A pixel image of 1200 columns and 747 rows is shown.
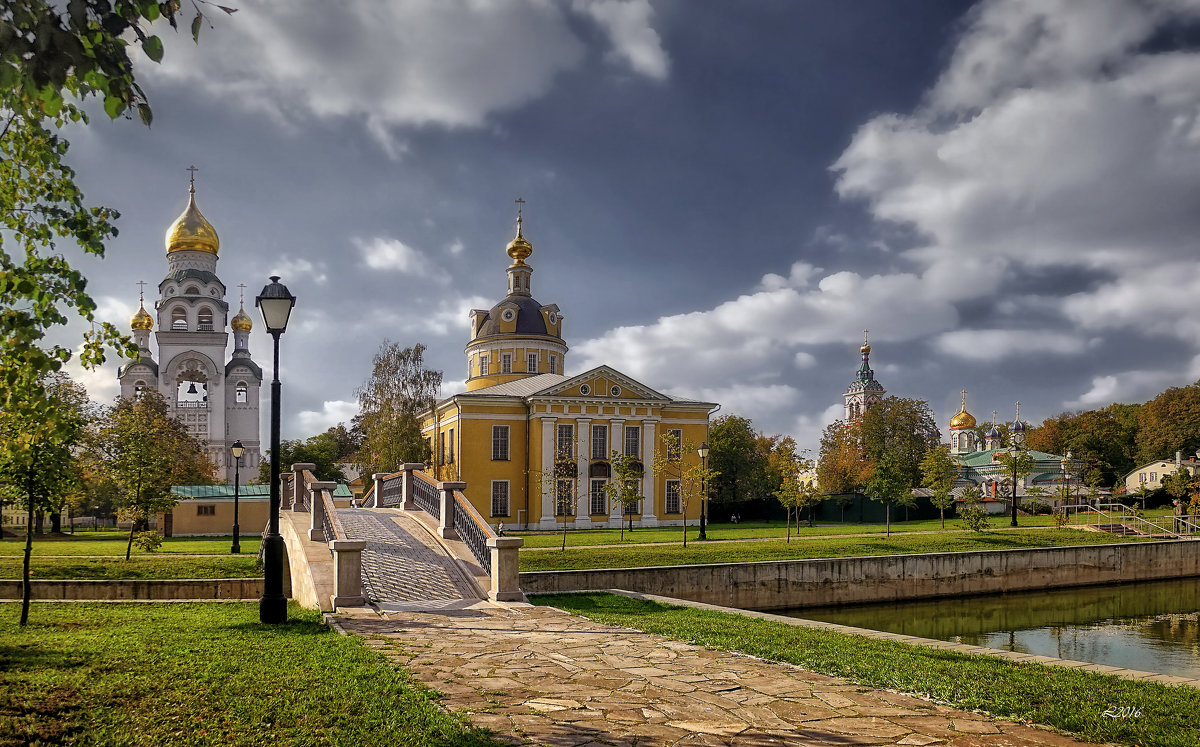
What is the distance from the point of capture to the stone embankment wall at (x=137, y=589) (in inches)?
675

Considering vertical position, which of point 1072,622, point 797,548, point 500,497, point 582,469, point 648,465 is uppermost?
point 648,465

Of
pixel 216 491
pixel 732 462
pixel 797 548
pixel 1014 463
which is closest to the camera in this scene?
pixel 797 548

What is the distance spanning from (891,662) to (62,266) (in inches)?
334

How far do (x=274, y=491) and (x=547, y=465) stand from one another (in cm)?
2889

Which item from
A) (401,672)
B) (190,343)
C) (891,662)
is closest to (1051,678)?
(891,662)

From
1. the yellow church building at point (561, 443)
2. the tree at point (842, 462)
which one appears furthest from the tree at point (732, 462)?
the yellow church building at point (561, 443)

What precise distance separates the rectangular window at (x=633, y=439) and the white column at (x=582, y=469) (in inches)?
84.9

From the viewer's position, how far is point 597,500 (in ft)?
137

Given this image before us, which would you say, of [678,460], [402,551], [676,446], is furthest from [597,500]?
[402,551]

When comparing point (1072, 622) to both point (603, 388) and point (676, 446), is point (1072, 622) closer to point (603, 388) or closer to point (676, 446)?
point (676, 446)

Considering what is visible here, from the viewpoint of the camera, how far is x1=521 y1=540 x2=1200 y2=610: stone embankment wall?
21.4m

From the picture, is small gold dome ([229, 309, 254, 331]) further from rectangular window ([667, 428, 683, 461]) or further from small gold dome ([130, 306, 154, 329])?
rectangular window ([667, 428, 683, 461])

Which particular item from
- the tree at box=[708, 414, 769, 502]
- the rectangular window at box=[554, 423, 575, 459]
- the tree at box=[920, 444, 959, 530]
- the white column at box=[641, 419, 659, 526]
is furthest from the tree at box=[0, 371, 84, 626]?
the tree at box=[708, 414, 769, 502]

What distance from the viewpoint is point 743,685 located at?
7.38 metres
